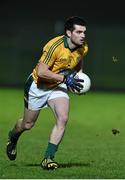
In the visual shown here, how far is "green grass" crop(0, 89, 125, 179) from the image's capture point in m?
10.3

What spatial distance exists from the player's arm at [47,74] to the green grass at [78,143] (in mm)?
1195

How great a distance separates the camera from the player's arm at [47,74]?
35.0ft

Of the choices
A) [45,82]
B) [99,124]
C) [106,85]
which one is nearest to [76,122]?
[99,124]

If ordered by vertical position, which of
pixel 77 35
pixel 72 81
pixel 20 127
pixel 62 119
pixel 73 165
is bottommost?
pixel 73 165

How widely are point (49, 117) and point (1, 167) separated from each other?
10671mm

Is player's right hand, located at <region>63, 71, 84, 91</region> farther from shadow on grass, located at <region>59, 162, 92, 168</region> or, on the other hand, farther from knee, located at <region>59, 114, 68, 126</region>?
shadow on grass, located at <region>59, 162, 92, 168</region>

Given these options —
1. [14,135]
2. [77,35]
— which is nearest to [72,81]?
[77,35]

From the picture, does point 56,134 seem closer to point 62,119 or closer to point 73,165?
point 62,119

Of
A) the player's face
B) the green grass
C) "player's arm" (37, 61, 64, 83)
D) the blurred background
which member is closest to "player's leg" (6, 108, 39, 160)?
the green grass

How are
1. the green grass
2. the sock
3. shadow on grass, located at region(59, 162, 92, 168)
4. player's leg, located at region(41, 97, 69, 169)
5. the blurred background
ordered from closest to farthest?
the green grass < player's leg, located at region(41, 97, 69, 169) < shadow on grass, located at region(59, 162, 92, 168) < the sock < the blurred background

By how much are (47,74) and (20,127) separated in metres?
1.20

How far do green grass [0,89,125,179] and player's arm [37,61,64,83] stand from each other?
1.19 m

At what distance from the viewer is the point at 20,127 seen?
37.9 feet

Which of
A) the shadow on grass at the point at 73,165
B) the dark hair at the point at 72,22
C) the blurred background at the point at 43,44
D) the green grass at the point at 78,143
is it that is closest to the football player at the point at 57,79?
the dark hair at the point at 72,22
